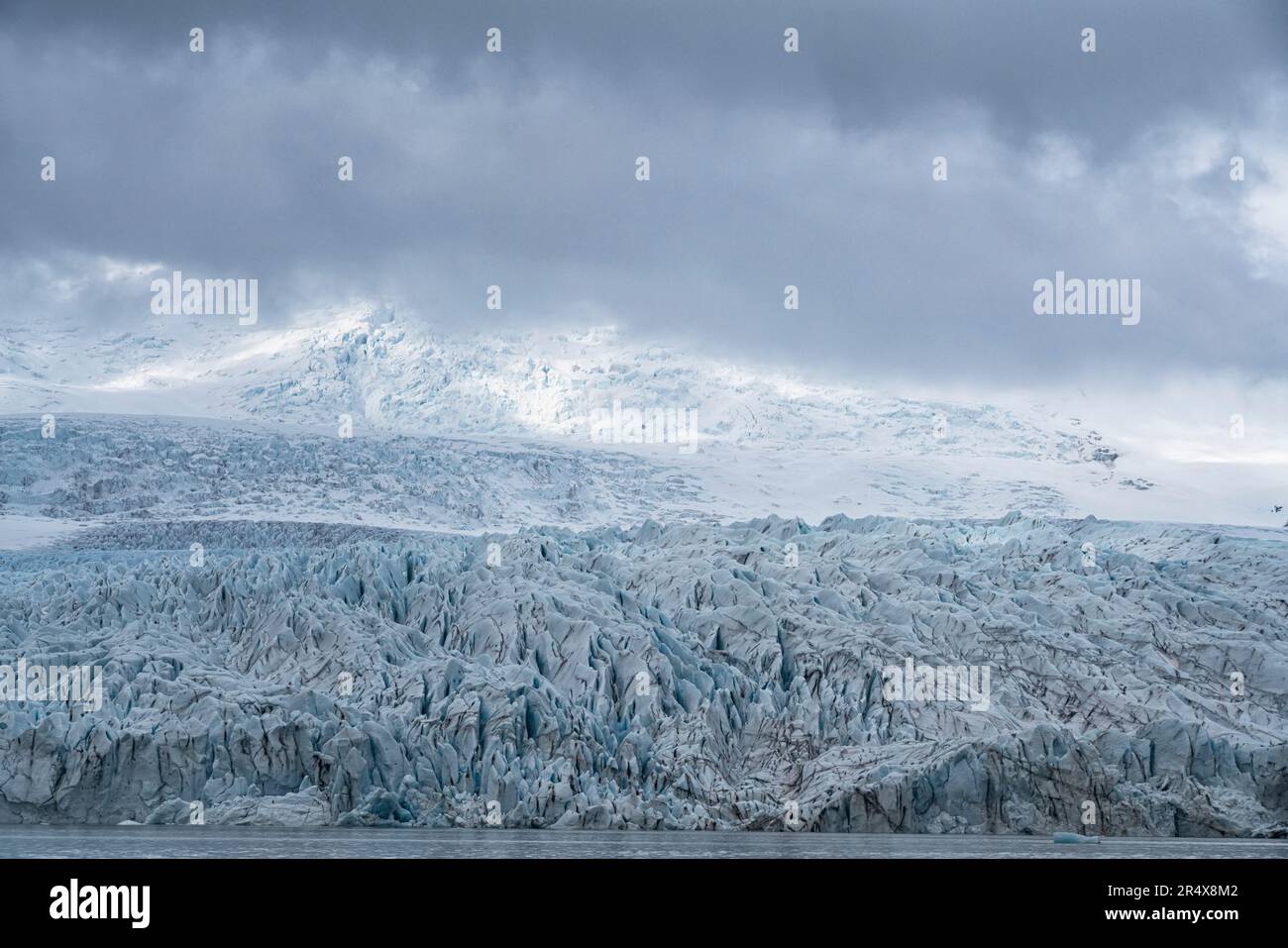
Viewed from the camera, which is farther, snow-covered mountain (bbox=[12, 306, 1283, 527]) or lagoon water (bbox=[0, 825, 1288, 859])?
snow-covered mountain (bbox=[12, 306, 1283, 527])

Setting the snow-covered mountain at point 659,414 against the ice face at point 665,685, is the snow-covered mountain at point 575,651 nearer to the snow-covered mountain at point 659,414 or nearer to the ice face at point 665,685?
the ice face at point 665,685

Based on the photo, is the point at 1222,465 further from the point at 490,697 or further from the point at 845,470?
the point at 490,697

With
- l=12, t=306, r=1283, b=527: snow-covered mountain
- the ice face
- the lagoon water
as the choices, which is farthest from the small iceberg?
l=12, t=306, r=1283, b=527: snow-covered mountain

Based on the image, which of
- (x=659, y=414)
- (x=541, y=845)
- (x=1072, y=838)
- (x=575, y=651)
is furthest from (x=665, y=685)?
(x=659, y=414)

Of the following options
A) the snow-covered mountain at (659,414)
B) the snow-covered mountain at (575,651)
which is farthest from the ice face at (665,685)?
the snow-covered mountain at (659,414)

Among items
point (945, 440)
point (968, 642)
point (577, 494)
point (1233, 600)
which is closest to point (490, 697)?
point (968, 642)

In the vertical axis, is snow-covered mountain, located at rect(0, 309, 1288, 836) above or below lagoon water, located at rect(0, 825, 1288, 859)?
above

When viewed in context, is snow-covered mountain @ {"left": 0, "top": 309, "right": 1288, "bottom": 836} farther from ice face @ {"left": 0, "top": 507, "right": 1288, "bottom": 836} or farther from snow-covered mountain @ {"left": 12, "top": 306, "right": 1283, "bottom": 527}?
snow-covered mountain @ {"left": 12, "top": 306, "right": 1283, "bottom": 527}
